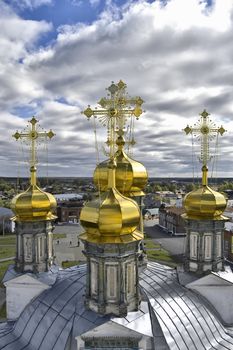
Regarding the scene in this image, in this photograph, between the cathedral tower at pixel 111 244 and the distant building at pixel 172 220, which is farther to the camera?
the distant building at pixel 172 220

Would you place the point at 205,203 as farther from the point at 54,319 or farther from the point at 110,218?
the point at 54,319

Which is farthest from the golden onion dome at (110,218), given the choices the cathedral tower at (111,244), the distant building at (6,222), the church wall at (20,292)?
the distant building at (6,222)

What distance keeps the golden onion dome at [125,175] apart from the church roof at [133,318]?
261 cm

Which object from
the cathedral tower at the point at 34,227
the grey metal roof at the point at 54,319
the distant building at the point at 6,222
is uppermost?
the cathedral tower at the point at 34,227

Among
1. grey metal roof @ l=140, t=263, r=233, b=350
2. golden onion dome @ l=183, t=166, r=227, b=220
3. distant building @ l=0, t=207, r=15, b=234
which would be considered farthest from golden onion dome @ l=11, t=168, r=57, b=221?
distant building @ l=0, t=207, r=15, b=234

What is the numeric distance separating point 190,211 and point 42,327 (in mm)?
5615

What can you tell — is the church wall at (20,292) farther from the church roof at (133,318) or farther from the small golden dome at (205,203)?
the small golden dome at (205,203)

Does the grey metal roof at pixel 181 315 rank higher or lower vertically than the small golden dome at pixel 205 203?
lower

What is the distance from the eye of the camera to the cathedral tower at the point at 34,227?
38.8 feet

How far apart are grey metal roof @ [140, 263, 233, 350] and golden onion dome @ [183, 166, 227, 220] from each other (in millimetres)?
2190

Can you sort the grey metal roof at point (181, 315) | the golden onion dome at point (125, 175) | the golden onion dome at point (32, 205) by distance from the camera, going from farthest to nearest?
the golden onion dome at point (32, 205) → the golden onion dome at point (125, 175) → the grey metal roof at point (181, 315)

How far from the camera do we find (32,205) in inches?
458

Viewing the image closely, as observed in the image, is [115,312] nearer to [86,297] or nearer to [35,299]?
[86,297]

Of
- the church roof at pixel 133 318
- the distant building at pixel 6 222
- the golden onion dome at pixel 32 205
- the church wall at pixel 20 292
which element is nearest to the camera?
the church roof at pixel 133 318
